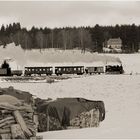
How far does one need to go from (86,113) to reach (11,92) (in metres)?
2.67

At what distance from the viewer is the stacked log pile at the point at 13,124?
12.3 metres

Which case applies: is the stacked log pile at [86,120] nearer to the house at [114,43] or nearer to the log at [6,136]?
the log at [6,136]

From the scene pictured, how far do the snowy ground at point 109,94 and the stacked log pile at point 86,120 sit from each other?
1.06 ft

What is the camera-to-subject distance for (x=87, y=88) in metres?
33.0

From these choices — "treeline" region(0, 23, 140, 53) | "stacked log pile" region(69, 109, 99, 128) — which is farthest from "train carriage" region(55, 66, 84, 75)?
"treeline" region(0, 23, 140, 53)

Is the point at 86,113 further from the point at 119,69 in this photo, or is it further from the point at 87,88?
the point at 119,69

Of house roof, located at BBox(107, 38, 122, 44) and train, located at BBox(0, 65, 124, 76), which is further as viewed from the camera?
house roof, located at BBox(107, 38, 122, 44)

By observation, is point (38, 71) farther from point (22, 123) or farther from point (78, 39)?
point (78, 39)

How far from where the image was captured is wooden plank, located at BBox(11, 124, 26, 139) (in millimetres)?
12266

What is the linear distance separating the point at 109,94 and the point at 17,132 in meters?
17.9

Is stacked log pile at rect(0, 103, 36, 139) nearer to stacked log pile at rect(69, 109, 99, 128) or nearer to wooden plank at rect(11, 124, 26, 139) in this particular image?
wooden plank at rect(11, 124, 26, 139)

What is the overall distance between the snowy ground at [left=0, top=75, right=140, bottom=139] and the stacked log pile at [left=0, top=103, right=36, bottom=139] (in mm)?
1692

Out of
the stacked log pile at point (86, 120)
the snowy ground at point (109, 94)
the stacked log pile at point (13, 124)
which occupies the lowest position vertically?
the snowy ground at point (109, 94)

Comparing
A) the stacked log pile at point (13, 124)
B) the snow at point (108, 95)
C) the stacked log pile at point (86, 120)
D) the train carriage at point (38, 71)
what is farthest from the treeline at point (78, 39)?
the stacked log pile at point (13, 124)
